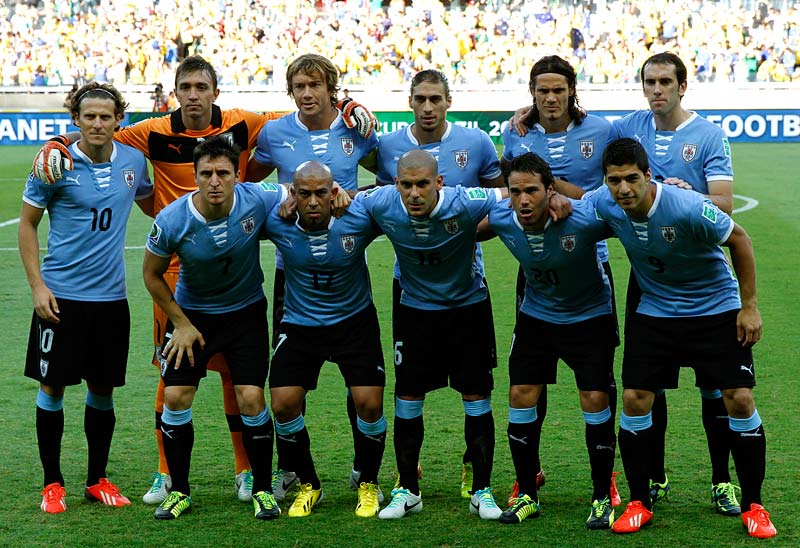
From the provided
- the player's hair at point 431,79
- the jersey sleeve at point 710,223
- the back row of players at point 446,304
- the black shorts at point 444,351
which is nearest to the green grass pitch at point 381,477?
the back row of players at point 446,304

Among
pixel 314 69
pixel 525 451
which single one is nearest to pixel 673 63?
pixel 314 69

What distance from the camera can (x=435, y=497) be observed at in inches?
226

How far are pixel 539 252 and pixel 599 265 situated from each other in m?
0.41

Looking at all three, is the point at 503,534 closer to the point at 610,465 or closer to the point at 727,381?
the point at 610,465

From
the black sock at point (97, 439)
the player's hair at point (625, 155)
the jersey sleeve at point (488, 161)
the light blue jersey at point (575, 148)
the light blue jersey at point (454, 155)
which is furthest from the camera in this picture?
the jersey sleeve at point (488, 161)

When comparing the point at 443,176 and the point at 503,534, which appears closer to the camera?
the point at 503,534

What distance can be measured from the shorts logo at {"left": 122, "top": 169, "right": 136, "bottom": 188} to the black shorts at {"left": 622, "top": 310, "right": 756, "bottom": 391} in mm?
2712

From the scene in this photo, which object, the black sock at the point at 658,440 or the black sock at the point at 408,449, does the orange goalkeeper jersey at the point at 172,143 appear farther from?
the black sock at the point at 658,440

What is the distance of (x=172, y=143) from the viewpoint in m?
6.02

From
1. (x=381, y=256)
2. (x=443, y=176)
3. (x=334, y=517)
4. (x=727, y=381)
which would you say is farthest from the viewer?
(x=381, y=256)

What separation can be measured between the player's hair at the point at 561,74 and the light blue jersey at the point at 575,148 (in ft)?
0.16

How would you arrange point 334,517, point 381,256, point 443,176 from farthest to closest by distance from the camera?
point 381,256 < point 443,176 < point 334,517

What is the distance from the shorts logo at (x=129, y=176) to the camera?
5754 millimetres

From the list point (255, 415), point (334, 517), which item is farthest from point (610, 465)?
point (255, 415)
